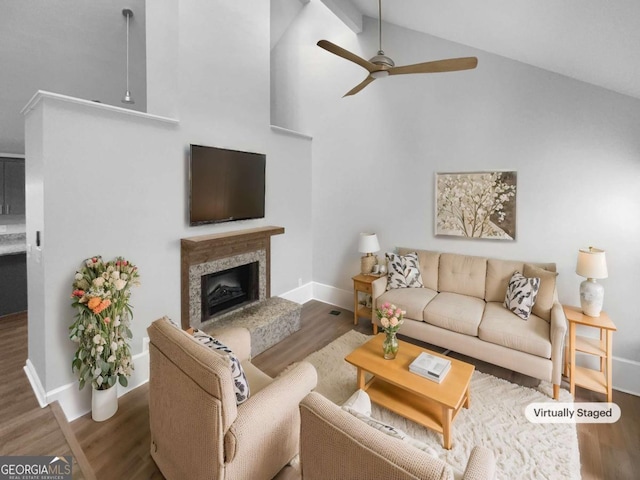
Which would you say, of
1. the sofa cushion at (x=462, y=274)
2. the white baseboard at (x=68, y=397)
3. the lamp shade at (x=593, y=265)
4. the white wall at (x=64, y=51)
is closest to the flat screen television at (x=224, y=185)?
the white baseboard at (x=68, y=397)

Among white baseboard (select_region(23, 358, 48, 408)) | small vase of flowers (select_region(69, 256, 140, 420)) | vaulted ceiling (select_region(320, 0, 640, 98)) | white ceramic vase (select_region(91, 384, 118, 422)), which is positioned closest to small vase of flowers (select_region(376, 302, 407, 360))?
small vase of flowers (select_region(69, 256, 140, 420))

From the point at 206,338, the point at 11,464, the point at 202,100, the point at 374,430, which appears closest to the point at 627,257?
the point at 374,430

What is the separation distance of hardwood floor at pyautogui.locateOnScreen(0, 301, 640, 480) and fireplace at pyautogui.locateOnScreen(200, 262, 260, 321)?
2.97 ft

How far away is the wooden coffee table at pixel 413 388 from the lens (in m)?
2.09

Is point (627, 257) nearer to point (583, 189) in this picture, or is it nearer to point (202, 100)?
point (583, 189)

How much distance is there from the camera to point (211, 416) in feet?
4.69

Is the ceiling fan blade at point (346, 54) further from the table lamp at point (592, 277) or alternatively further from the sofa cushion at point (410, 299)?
the table lamp at point (592, 277)

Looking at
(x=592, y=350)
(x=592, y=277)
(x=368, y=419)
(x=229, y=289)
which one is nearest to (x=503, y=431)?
(x=592, y=350)

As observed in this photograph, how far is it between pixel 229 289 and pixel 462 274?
2769 mm

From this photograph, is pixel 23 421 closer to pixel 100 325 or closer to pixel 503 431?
pixel 100 325

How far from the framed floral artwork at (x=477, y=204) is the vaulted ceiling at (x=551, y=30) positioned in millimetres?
1082

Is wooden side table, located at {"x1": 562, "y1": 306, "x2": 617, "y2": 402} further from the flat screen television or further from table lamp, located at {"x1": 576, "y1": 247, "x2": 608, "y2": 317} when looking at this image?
the flat screen television

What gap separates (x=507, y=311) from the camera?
309 centimetres

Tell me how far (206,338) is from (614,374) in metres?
3.68
